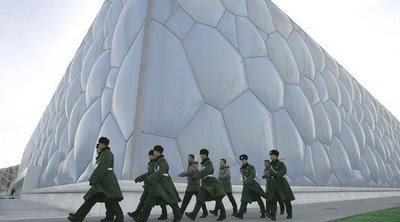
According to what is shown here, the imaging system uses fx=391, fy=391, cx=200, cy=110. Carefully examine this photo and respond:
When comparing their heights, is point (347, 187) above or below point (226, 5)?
below

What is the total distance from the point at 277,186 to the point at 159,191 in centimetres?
279

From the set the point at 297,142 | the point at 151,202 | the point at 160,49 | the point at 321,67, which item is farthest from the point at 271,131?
the point at 321,67

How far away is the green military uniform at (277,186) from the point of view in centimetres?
795

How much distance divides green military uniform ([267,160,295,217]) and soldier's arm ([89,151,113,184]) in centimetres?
357

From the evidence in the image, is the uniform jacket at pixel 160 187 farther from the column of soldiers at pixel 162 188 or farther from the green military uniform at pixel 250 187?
the green military uniform at pixel 250 187

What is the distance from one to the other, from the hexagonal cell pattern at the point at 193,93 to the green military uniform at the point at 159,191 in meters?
3.10

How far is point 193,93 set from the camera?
1143 cm

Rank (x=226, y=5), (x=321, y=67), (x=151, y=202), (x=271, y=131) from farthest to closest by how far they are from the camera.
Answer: (x=321, y=67), (x=226, y=5), (x=271, y=131), (x=151, y=202)

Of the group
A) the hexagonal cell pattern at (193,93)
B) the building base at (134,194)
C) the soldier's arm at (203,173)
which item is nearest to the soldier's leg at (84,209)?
the building base at (134,194)

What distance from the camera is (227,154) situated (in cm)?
1147

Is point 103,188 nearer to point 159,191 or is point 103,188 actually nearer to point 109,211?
point 109,211

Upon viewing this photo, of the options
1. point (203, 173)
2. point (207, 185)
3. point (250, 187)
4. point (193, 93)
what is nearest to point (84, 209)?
point (203, 173)

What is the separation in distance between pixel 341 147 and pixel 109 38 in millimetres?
12146

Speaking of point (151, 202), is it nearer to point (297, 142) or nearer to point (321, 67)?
point (297, 142)
